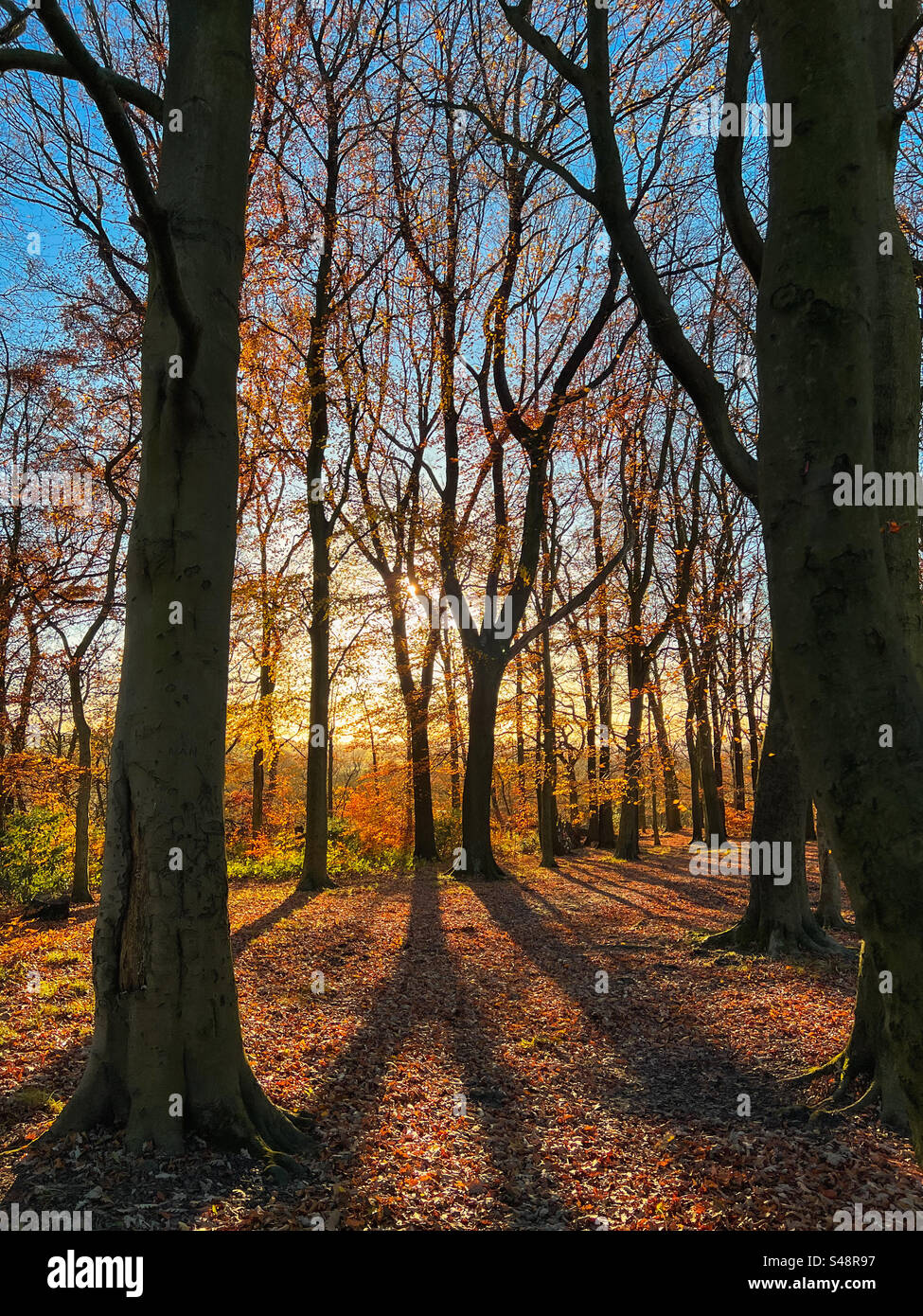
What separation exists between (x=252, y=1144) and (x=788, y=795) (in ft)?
20.1

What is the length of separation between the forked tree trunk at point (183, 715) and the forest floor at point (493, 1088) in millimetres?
281

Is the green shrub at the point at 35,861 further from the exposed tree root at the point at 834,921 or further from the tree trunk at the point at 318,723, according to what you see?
the exposed tree root at the point at 834,921

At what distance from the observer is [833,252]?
6.48 ft

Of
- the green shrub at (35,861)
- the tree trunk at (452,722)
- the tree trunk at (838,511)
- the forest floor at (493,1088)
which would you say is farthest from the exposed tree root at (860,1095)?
the tree trunk at (452,722)

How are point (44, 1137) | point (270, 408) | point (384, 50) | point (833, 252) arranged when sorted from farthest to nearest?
point (270, 408) → point (384, 50) → point (44, 1137) → point (833, 252)

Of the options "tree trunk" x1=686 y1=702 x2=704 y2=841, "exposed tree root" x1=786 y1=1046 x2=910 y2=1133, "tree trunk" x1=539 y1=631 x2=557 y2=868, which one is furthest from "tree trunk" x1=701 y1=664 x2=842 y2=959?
"tree trunk" x1=686 y1=702 x2=704 y2=841

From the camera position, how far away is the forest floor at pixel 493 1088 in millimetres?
3102

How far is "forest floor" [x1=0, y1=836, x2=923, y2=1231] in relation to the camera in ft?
10.2

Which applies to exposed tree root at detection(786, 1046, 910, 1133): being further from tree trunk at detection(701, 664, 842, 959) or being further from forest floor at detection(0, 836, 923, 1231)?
tree trunk at detection(701, 664, 842, 959)

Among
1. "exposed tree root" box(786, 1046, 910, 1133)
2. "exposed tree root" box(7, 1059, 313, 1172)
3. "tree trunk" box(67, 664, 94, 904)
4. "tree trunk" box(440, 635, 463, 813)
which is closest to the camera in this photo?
"exposed tree root" box(7, 1059, 313, 1172)

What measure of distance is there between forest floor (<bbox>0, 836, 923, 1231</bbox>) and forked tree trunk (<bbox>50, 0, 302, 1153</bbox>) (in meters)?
0.28

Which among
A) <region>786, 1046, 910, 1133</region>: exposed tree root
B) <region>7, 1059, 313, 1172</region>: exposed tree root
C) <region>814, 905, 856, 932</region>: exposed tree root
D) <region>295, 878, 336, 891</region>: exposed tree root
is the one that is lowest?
<region>295, 878, 336, 891</region>: exposed tree root
